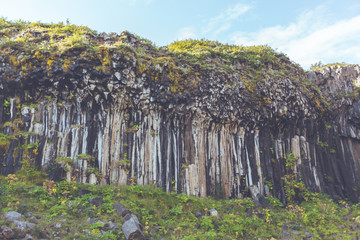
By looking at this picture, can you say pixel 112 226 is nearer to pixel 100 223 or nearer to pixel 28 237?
pixel 100 223

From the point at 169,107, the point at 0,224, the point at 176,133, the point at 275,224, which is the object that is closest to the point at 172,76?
the point at 169,107

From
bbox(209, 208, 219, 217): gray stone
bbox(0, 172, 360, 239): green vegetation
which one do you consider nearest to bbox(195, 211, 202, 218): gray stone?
bbox(0, 172, 360, 239): green vegetation

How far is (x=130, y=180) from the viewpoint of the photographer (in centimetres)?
1534

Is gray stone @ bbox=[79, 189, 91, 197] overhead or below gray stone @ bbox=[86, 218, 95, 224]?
overhead

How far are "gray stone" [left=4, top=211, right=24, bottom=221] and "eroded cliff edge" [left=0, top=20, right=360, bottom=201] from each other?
4803 mm

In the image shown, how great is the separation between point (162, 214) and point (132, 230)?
3347 mm

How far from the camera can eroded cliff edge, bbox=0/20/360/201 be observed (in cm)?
1502

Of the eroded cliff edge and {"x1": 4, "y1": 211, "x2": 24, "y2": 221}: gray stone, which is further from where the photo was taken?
the eroded cliff edge

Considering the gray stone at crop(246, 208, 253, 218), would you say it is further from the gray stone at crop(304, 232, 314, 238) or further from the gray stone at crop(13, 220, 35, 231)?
the gray stone at crop(13, 220, 35, 231)

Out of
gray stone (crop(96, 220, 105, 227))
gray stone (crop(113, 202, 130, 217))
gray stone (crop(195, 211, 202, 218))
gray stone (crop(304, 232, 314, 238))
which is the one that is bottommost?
gray stone (crop(304, 232, 314, 238))

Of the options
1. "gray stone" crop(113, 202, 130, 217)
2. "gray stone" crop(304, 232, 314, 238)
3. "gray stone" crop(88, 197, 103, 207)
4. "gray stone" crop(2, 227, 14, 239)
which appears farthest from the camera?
"gray stone" crop(304, 232, 314, 238)

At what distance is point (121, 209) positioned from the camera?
36.6 ft

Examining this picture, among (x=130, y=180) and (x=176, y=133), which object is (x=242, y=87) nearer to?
(x=176, y=133)

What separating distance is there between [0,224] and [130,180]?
779 cm
